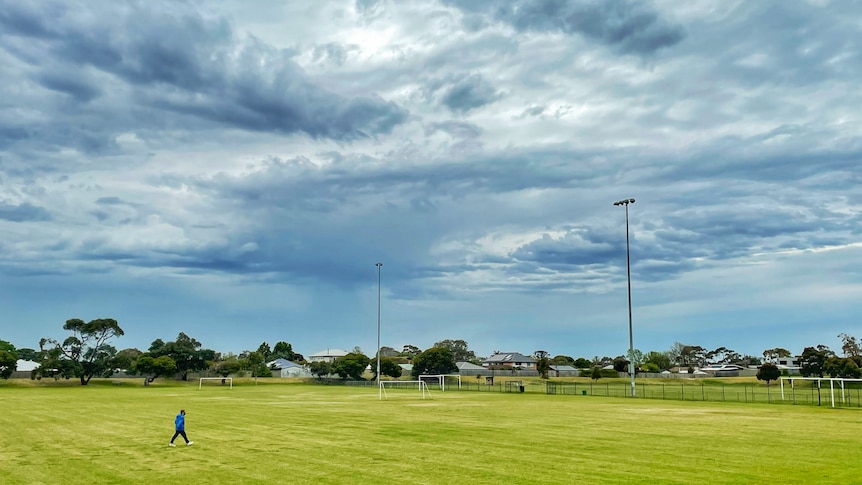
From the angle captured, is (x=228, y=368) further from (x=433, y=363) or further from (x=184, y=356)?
(x=433, y=363)

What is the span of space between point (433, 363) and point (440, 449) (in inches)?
5416

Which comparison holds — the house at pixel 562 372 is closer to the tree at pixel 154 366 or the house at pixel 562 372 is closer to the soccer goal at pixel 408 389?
the soccer goal at pixel 408 389

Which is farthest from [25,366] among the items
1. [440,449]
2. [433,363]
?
[440,449]

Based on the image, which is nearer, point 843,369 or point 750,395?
point 750,395

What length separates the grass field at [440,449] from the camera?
74.7 feet

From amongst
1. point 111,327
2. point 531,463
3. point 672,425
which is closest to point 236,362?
point 111,327

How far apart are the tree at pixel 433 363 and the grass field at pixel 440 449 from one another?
116 metres

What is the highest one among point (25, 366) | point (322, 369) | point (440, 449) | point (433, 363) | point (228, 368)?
point (433, 363)

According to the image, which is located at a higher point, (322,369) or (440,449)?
(322,369)

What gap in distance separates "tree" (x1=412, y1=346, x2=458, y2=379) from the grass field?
382 feet

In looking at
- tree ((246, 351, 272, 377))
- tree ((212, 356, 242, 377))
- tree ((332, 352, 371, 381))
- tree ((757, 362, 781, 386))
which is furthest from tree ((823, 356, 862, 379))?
tree ((212, 356, 242, 377))

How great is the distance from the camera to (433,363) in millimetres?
165375

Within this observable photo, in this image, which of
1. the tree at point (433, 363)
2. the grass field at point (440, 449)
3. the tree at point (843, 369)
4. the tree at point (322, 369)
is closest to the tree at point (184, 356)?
the tree at point (322, 369)

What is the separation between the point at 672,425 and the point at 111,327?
133587mm
